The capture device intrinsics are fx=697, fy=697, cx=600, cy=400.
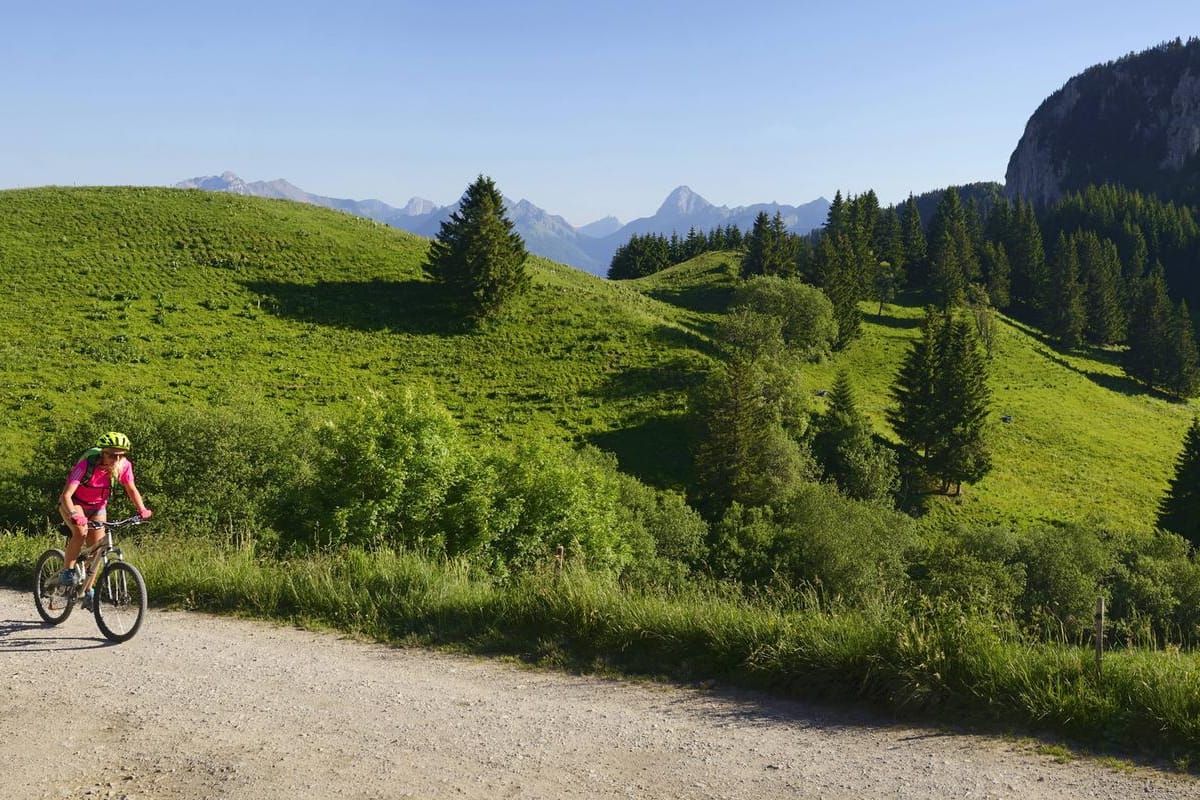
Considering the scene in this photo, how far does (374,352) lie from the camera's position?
2275 inches

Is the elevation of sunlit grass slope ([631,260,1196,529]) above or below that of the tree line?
below

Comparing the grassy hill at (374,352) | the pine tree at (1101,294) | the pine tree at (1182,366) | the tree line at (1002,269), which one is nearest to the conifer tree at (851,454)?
the grassy hill at (374,352)

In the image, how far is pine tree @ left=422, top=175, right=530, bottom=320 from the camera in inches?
2559

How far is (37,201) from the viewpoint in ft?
251

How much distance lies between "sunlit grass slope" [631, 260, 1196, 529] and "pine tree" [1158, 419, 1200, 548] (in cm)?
215

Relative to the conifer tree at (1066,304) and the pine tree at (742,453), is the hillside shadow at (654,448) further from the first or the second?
the conifer tree at (1066,304)

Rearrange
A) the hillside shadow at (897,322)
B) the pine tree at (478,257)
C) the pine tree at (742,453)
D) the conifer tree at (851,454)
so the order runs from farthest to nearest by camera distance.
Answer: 1. the hillside shadow at (897,322)
2. the pine tree at (478,257)
3. the conifer tree at (851,454)
4. the pine tree at (742,453)

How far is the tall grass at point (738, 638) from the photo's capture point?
5996 millimetres

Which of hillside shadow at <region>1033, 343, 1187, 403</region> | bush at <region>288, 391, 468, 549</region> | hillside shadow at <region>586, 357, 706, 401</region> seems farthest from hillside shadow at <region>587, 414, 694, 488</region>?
hillside shadow at <region>1033, 343, 1187, 403</region>

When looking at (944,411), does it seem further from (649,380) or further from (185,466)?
(185,466)

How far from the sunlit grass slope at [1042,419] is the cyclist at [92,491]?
55.8 metres

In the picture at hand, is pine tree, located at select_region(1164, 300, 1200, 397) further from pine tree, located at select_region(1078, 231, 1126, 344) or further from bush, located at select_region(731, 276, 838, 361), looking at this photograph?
bush, located at select_region(731, 276, 838, 361)

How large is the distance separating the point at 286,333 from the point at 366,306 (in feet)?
29.7

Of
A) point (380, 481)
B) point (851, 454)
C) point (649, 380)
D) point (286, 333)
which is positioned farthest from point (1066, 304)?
point (380, 481)
